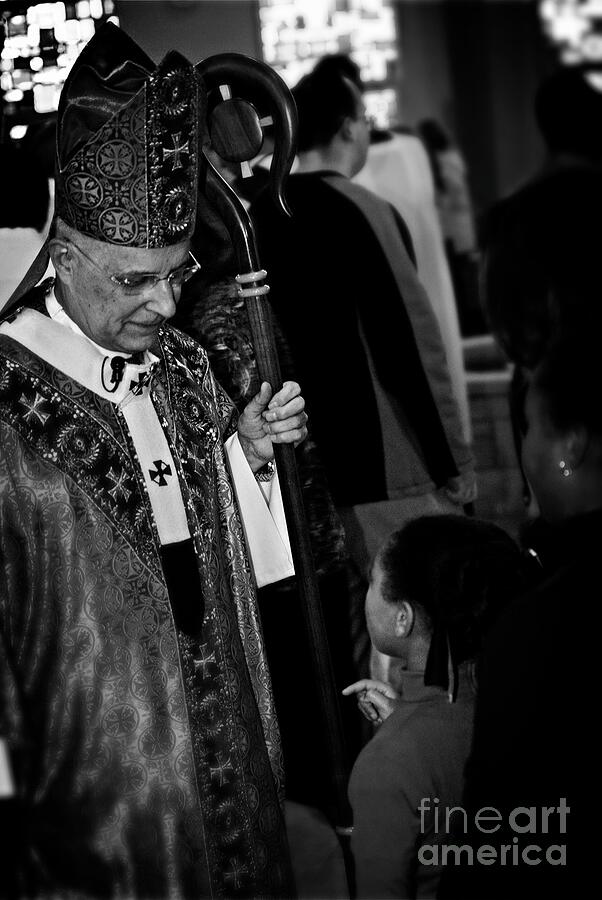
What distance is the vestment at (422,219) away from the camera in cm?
471

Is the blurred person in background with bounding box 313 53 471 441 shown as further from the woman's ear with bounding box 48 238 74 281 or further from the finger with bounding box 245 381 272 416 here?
the woman's ear with bounding box 48 238 74 281

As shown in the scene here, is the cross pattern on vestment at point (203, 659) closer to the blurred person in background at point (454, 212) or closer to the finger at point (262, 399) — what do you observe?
the finger at point (262, 399)

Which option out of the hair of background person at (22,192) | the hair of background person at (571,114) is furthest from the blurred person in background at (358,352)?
the hair of background person at (571,114)

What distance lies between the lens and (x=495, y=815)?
1.65 meters

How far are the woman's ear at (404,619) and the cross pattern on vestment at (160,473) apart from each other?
1.74 ft

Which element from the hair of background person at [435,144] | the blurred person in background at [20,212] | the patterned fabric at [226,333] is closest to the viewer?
the patterned fabric at [226,333]

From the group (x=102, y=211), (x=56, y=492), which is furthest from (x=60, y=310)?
(x=56, y=492)

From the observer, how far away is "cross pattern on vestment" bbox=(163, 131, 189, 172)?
1.99 metres

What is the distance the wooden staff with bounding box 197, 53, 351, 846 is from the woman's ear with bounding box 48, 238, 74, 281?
0.97 ft

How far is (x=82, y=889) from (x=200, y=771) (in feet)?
0.94

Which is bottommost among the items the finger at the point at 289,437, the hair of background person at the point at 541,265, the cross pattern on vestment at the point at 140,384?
the finger at the point at 289,437

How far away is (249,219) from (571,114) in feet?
9.03

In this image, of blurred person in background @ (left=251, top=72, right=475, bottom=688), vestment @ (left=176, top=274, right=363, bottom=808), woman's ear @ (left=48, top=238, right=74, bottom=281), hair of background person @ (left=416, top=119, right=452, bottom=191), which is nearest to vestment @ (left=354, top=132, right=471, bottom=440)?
blurred person in background @ (left=251, top=72, right=475, bottom=688)

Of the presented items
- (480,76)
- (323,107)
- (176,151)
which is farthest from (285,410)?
(480,76)
